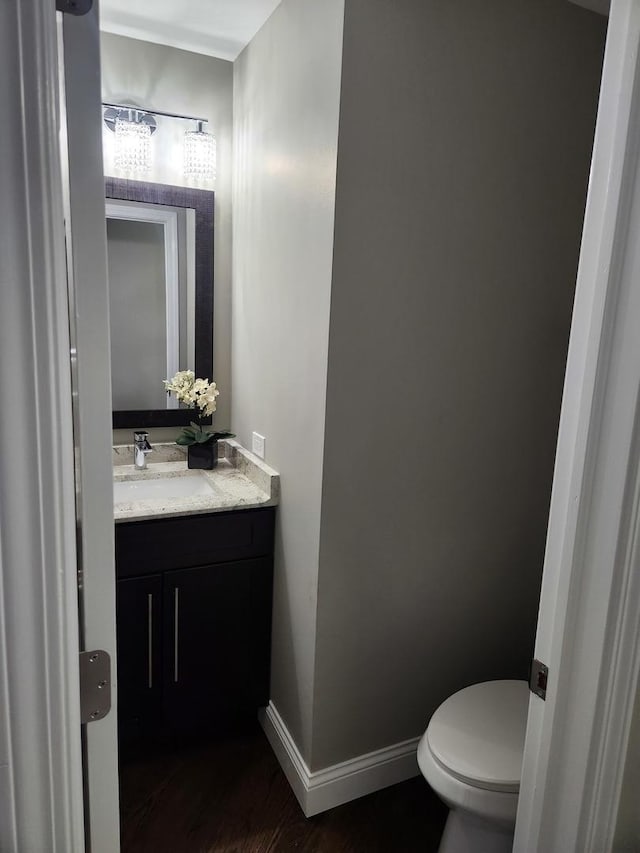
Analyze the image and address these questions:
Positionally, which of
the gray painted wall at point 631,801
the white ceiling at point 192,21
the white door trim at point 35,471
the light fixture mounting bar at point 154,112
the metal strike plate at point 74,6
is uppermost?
the white ceiling at point 192,21

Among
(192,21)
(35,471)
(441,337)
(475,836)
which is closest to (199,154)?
(192,21)

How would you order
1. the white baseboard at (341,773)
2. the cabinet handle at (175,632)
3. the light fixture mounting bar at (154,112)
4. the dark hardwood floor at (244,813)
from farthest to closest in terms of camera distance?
the light fixture mounting bar at (154,112) < the cabinet handle at (175,632) < the white baseboard at (341,773) < the dark hardwood floor at (244,813)

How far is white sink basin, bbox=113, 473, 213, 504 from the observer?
225cm

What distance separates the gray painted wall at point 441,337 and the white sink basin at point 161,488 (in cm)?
71

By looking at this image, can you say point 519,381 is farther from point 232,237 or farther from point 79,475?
point 79,475

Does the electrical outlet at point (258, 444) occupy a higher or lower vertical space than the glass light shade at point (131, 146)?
lower

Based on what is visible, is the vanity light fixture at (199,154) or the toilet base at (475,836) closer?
the toilet base at (475,836)

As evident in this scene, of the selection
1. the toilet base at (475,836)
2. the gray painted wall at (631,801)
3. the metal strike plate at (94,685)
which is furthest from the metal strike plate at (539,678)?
the toilet base at (475,836)

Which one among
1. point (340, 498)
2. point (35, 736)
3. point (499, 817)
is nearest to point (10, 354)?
point (35, 736)

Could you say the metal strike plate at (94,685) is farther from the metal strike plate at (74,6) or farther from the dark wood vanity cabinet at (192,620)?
the dark wood vanity cabinet at (192,620)

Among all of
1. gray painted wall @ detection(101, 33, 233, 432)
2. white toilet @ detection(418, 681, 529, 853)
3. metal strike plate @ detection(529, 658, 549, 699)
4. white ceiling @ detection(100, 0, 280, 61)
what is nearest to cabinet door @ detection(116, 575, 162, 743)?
gray painted wall @ detection(101, 33, 233, 432)

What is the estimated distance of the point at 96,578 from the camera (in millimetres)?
796

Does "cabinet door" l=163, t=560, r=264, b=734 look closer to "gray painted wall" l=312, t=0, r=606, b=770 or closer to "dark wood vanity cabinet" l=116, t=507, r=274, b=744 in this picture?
"dark wood vanity cabinet" l=116, t=507, r=274, b=744

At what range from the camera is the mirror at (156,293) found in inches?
91.4
